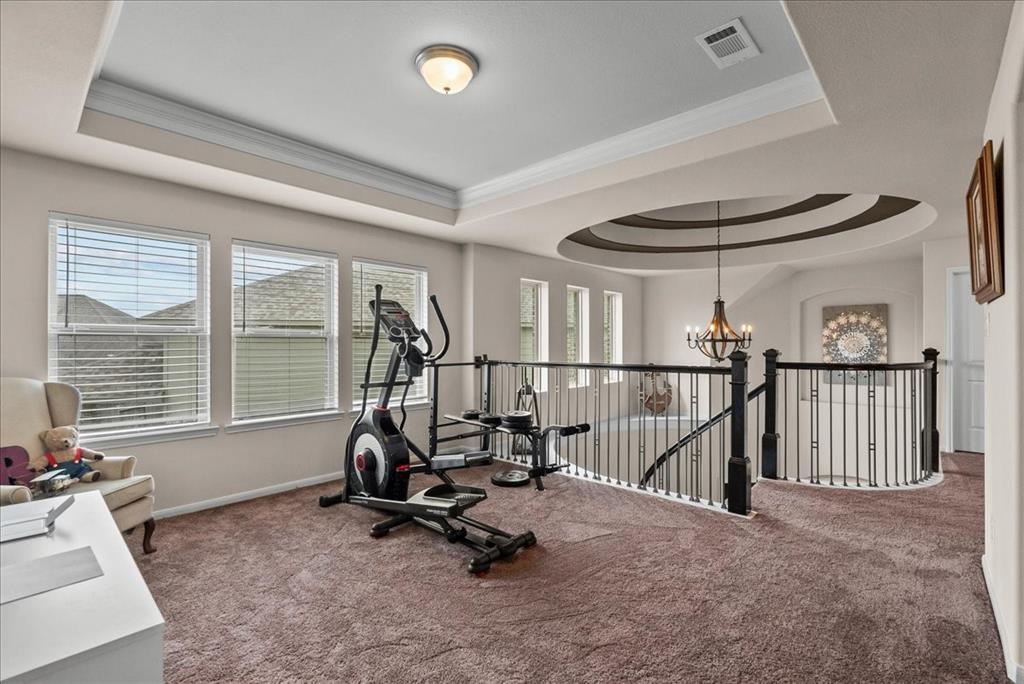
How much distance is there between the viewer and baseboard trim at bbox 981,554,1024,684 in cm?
183

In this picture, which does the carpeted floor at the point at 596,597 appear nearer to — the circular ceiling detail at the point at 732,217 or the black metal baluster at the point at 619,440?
the black metal baluster at the point at 619,440

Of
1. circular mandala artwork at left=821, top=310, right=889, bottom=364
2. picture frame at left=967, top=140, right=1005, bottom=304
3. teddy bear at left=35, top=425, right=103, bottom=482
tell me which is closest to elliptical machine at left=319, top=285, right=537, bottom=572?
teddy bear at left=35, top=425, right=103, bottom=482

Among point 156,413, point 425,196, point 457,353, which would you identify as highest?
point 425,196

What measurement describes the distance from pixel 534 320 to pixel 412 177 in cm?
305

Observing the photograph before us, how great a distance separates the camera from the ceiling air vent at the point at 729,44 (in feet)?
7.94

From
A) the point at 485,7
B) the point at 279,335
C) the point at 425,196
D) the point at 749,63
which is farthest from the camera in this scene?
the point at 425,196

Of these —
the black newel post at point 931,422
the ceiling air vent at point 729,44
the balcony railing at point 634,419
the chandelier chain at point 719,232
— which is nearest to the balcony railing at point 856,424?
the black newel post at point 931,422

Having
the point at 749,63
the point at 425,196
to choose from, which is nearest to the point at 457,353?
the point at 425,196

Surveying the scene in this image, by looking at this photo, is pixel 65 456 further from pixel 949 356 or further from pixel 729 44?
pixel 949 356

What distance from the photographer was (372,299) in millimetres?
5070

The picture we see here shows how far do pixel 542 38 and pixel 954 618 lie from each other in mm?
3313

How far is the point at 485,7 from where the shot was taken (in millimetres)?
2285

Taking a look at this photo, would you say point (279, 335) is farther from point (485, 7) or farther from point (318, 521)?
point (485, 7)

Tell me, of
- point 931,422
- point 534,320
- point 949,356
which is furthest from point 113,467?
point 949,356
